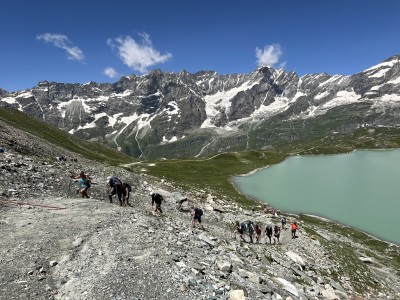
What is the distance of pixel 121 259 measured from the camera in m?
22.0

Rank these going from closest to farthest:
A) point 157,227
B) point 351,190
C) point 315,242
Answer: point 157,227 < point 315,242 < point 351,190

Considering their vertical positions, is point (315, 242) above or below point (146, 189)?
below

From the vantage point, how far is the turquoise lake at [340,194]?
79.8 metres

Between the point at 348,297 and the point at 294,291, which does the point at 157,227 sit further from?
the point at 348,297

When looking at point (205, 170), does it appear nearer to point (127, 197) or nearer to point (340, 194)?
point (340, 194)

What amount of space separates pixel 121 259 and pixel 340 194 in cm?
10126

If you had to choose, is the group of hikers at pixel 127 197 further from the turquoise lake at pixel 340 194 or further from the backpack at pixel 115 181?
the turquoise lake at pixel 340 194

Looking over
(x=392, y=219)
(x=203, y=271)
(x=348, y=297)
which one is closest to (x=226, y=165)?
(x=392, y=219)

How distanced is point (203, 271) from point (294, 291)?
8296mm

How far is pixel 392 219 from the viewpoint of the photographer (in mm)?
79312

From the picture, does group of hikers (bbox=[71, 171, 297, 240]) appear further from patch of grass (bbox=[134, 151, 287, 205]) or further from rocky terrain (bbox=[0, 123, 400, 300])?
patch of grass (bbox=[134, 151, 287, 205])

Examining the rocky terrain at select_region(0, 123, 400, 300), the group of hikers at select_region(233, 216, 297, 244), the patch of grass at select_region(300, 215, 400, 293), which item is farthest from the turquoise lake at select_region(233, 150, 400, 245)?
the rocky terrain at select_region(0, 123, 400, 300)

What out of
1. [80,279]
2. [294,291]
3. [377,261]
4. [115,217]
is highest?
[115,217]

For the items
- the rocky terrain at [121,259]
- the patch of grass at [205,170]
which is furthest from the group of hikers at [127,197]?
the patch of grass at [205,170]
